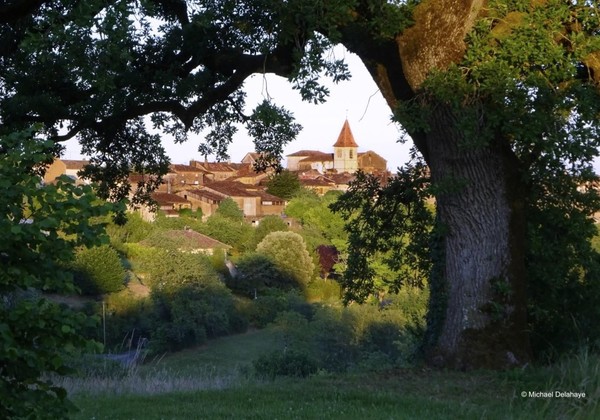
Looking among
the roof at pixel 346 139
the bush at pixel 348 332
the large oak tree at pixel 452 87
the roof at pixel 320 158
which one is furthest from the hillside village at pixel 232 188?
the large oak tree at pixel 452 87

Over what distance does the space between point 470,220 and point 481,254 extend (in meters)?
0.36

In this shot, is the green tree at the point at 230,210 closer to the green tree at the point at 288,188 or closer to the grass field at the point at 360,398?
the green tree at the point at 288,188

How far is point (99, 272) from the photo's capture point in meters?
45.9

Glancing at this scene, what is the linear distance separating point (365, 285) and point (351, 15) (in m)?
5.16

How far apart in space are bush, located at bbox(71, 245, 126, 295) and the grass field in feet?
121

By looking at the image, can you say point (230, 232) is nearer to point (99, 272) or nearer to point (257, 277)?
point (257, 277)

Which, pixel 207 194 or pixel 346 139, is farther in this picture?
pixel 346 139

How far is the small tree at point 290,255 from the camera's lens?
186 feet

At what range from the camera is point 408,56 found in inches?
360

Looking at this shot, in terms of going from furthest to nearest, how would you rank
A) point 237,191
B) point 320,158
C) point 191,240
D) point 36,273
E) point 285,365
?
point 320,158, point 237,191, point 191,240, point 285,365, point 36,273

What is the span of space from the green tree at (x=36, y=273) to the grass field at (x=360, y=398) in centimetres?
308

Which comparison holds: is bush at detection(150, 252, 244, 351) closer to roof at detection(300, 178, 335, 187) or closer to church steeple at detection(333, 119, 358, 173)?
roof at detection(300, 178, 335, 187)

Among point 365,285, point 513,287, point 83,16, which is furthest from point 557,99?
point 365,285

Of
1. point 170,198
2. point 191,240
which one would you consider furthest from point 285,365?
point 170,198
